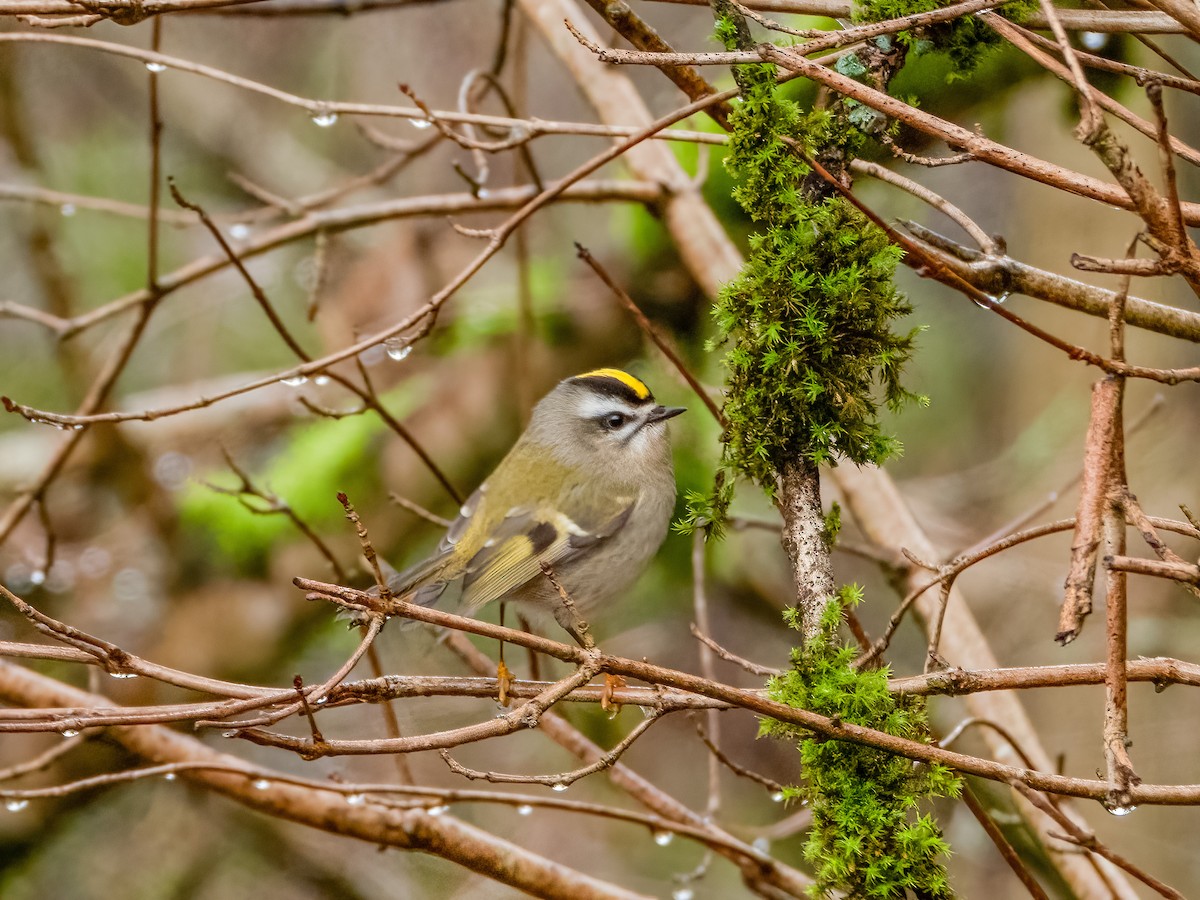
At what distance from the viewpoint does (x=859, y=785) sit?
1.50 metres

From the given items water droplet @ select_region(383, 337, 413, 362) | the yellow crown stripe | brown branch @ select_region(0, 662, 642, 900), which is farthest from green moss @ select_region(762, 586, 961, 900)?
the yellow crown stripe

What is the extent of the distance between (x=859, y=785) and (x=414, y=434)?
2604mm

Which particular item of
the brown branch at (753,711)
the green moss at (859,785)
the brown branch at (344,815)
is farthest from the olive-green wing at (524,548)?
the brown branch at (753,711)

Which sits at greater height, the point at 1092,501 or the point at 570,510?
the point at 570,510

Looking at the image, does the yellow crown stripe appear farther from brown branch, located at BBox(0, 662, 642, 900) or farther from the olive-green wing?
brown branch, located at BBox(0, 662, 642, 900)

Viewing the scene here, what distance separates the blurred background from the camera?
3816 mm

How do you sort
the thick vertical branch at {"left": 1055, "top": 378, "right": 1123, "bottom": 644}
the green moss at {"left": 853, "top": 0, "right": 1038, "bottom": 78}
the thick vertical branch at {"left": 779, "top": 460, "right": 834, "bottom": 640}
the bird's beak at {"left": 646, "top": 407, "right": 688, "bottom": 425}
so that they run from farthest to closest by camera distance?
the bird's beak at {"left": 646, "top": 407, "right": 688, "bottom": 425} < the green moss at {"left": 853, "top": 0, "right": 1038, "bottom": 78} < the thick vertical branch at {"left": 779, "top": 460, "right": 834, "bottom": 640} < the thick vertical branch at {"left": 1055, "top": 378, "right": 1123, "bottom": 644}

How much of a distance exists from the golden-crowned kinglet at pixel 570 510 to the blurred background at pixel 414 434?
38 centimetres

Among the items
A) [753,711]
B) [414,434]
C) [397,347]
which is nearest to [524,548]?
[397,347]

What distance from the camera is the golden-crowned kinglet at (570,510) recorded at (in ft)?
9.09

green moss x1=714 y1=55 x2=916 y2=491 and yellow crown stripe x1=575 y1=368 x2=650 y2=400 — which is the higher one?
yellow crown stripe x1=575 y1=368 x2=650 y2=400

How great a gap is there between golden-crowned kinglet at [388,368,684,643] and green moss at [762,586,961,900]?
1171 millimetres

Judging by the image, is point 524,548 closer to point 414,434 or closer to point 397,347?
point 397,347

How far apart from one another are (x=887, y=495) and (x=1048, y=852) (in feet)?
3.16
